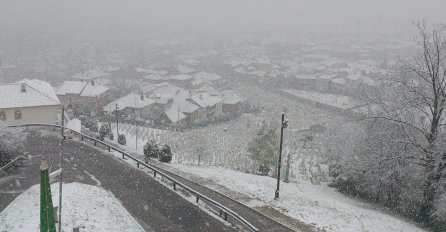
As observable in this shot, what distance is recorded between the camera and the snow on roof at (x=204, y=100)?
219 feet

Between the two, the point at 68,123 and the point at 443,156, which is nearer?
the point at 443,156

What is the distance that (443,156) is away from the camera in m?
23.0

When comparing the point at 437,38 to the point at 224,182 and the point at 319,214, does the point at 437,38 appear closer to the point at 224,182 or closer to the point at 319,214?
the point at 319,214

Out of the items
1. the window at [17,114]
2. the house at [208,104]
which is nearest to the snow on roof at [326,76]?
the house at [208,104]

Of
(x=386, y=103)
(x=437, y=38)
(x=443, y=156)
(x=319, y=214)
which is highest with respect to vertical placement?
(x=437, y=38)

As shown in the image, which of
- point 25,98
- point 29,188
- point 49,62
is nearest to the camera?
point 29,188

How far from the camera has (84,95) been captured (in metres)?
64.5

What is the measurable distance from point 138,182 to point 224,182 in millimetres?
5286

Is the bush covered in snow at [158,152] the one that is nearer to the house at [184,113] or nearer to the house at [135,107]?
the house at [184,113]

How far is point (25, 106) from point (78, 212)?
23958mm

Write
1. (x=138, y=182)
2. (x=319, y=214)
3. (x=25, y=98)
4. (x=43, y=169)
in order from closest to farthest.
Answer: (x=43, y=169) < (x=319, y=214) < (x=138, y=182) < (x=25, y=98)

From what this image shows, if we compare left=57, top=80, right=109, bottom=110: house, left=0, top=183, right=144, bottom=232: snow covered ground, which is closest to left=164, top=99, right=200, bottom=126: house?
left=57, top=80, right=109, bottom=110: house

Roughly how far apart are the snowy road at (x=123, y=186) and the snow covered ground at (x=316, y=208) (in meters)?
3.65

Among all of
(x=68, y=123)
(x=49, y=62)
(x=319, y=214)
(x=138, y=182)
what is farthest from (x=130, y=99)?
(x=49, y=62)
